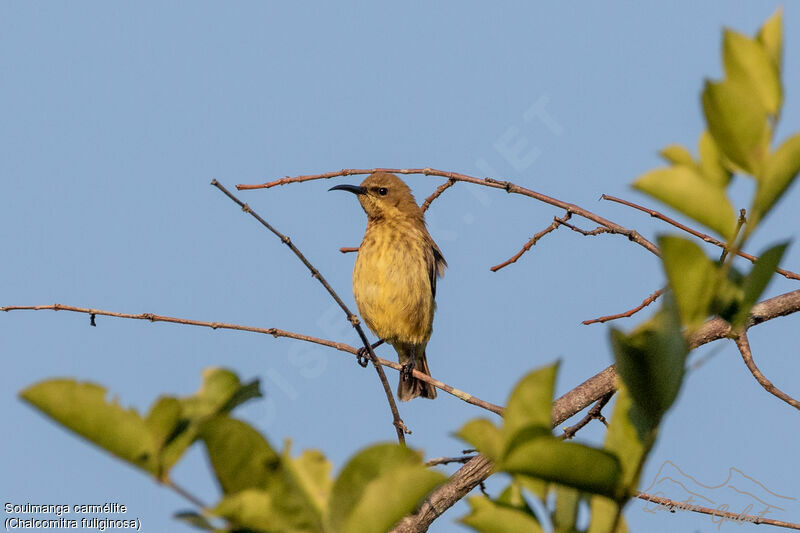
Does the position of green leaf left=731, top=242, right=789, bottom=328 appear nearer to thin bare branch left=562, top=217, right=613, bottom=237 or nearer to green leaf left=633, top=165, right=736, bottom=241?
green leaf left=633, top=165, right=736, bottom=241

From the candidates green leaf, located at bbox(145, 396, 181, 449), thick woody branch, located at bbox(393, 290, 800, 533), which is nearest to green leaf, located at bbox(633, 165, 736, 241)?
green leaf, located at bbox(145, 396, 181, 449)

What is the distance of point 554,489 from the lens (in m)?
1.32

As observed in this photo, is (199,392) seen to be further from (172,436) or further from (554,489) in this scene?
(554,489)

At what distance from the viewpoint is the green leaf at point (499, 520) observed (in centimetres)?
126

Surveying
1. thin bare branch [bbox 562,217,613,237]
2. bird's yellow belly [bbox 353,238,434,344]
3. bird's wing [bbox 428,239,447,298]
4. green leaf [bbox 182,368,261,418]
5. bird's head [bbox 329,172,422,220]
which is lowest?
green leaf [bbox 182,368,261,418]

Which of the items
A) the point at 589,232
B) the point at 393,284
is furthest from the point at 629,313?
the point at 393,284

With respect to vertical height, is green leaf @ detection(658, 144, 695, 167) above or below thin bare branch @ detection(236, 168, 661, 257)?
below

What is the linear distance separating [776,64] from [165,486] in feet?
3.05

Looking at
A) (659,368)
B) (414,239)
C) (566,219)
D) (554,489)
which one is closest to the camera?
(659,368)

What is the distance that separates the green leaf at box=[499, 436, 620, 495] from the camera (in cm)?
103

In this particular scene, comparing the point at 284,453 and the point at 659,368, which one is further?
the point at 284,453

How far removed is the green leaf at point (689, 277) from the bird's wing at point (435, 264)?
7.92 meters

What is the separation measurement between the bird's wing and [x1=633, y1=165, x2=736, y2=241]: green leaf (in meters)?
7.89

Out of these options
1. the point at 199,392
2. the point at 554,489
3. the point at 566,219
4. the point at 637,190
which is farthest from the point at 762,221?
the point at 566,219
